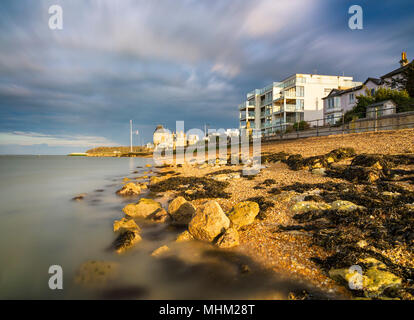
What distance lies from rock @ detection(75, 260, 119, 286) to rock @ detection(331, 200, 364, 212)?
6.39 meters

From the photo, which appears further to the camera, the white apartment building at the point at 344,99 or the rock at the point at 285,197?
the white apartment building at the point at 344,99

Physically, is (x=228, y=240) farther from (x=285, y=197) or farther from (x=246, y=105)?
(x=246, y=105)

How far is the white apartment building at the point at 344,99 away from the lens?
35.8 meters

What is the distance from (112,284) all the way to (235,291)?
101 inches

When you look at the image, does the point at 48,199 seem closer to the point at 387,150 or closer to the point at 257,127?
the point at 387,150

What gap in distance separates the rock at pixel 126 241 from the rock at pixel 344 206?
19.8 feet

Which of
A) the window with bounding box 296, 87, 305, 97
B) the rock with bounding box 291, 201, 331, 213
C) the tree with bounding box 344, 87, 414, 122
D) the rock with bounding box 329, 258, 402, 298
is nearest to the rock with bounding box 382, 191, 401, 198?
the rock with bounding box 291, 201, 331, 213

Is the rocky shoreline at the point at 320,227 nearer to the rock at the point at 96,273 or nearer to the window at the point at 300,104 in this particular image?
the rock at the point at 96,273

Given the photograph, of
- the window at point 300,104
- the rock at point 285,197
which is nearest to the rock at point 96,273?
the rock at point 285,197

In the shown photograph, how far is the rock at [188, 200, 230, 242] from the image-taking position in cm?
561

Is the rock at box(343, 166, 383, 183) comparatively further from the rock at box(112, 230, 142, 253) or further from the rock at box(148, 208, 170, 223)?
the rock at box(112, 230, 142, 253)

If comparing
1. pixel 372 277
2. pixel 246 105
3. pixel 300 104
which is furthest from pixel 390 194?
pixel 246 105

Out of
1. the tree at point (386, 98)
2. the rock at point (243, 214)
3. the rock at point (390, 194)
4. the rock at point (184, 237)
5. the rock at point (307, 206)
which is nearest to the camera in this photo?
the rock at point (184, 237)

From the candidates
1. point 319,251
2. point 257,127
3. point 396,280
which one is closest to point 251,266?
point 319,251
